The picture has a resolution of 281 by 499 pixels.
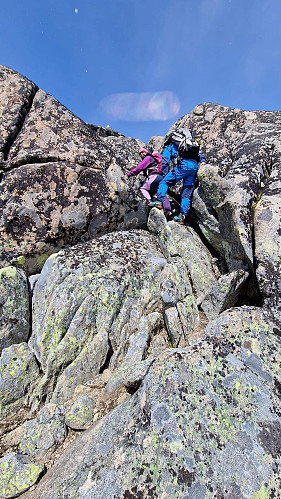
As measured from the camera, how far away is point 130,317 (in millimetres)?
9727

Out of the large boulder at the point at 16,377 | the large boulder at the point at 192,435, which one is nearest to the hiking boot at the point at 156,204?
the large boulder at the point at 192,435

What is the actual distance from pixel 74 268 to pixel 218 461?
6.98 m

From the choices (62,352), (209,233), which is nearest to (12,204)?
(62,352)

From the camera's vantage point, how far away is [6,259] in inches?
423

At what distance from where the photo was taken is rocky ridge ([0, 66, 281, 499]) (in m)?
5.61

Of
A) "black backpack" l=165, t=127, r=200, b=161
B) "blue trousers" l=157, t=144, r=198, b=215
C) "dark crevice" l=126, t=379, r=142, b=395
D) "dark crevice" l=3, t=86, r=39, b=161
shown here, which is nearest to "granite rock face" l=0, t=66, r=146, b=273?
"dark crevice" l=3, t=86, r=39, b=161

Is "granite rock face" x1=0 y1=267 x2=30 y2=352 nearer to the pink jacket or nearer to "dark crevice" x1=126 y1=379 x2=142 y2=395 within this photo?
"dark crevice" x1=126 y1=379 x2=142 y2=395

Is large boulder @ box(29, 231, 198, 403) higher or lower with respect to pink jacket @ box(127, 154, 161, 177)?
lower

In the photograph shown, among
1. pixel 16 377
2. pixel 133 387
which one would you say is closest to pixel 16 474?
pixel 16 377

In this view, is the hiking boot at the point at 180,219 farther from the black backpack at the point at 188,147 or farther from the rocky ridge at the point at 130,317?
the black backpack at the point at 188,147

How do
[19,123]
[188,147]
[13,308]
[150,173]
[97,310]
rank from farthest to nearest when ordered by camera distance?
[150,173] → [188,147] → [19,123] → [13,308] → [97,310]

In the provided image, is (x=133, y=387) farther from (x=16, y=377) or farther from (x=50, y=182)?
(x=50, y=182)

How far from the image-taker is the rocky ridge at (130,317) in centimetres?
561

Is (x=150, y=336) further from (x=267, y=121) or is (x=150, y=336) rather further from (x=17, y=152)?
(x=267, y=121)
